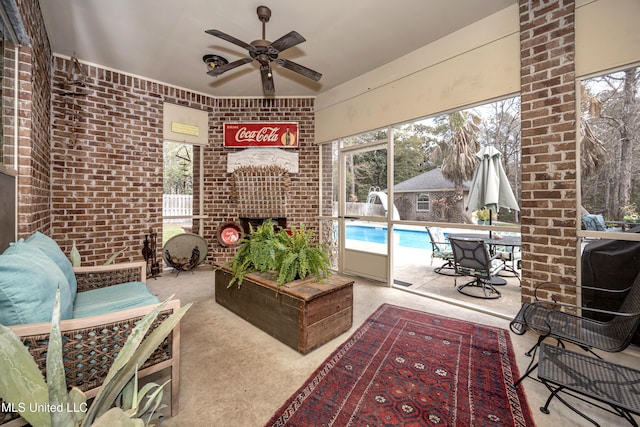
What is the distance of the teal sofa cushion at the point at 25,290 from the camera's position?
1.13m

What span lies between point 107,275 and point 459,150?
162 inches

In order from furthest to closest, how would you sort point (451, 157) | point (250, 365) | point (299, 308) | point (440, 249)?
point (440, 249) < point (451, 157) < point (299, 308) < point (250, 365)

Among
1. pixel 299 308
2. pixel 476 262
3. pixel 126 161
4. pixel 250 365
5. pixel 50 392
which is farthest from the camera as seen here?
pixel 126 161

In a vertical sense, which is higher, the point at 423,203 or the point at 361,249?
the point at 423,203

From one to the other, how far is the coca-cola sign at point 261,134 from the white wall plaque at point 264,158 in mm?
112

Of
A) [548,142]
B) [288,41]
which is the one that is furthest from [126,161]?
[548,142]

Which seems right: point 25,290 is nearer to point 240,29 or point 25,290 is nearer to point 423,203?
point 240,29

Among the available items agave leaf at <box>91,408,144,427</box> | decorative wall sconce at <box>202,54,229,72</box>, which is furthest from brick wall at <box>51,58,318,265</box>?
agave leaf at <box>91,408,144,427</box>

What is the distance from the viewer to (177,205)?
4.84 metres

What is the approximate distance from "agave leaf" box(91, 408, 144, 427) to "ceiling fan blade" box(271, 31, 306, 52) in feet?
8.67

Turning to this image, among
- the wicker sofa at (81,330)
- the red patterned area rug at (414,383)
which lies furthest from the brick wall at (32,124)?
the red patterned area rug at (414,383)

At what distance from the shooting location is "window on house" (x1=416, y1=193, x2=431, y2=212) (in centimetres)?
360

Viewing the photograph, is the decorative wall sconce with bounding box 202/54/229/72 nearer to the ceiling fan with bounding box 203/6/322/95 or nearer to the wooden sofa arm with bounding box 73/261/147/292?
the ceiling fan with bounding box 203/6/322/95

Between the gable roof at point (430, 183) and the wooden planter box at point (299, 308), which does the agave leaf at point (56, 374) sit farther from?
the gable roof at point (430, 183)
